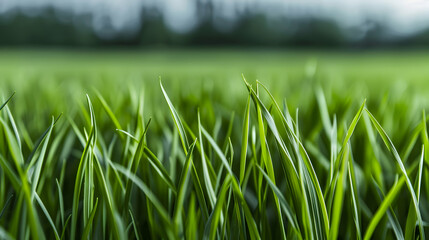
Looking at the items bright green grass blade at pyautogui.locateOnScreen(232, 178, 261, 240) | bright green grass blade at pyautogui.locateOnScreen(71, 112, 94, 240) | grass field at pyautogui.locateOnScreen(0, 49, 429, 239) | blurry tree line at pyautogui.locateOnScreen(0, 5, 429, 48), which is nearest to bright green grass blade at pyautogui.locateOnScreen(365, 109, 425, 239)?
grass field at pyautogui.locateOnScreen(0, 49, 429, 239)

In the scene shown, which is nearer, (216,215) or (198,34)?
(216,215)

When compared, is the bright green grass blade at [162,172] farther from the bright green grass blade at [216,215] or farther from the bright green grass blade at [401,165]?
the bright green grass blade at [401,165]

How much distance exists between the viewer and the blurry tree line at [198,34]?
13016 millimetres

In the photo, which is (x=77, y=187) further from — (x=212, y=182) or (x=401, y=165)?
(x=401, y=165)

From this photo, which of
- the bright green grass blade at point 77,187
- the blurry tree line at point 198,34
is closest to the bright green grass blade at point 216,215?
the bright green grass blade at point 77,187

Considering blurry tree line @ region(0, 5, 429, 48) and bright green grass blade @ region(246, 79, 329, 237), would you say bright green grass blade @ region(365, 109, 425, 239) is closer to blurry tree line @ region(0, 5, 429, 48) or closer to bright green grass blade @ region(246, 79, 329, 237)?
bright green grass blade @ region(246, 79, 329, 237)

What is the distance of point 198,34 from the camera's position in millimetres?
13227

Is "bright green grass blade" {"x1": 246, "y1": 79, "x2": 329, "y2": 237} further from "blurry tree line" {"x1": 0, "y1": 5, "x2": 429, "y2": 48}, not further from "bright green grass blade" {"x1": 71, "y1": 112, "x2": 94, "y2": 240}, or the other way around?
"blurry tree line" {"x1": 0, "y1": 5, "x2": 429, "y2": 48}

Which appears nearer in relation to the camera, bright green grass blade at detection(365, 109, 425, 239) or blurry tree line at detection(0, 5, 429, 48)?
bright green grass blade at detection(365, 109, 425, 239)

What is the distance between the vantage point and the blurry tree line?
512 inches

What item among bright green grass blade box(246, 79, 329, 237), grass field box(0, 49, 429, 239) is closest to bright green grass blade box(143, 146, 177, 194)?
grass field box(0, 49, 429, 239)

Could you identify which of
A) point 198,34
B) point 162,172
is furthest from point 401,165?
point 198,34

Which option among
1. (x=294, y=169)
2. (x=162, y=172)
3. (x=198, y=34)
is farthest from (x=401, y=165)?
(x=198, y=34)

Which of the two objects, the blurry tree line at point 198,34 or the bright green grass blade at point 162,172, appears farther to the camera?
the blurry tree line at point 198,34
